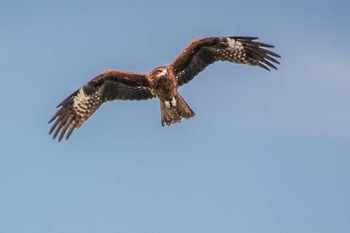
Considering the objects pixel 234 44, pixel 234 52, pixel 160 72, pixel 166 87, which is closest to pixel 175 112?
pixel 166 87

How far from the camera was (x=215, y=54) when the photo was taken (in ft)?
49.0

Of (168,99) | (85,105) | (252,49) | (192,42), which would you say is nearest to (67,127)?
(85,105)

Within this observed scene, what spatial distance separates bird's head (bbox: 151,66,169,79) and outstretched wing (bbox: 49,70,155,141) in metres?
0.63

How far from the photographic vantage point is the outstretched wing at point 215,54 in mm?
14656

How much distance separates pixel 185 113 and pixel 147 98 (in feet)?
3.54

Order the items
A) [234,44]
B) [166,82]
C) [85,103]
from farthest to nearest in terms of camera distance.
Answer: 1. [85,103]
2. [234,44]
3. [166,82]

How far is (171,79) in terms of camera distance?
46.2 feet

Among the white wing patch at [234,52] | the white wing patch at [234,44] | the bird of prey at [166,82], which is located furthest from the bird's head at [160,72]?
the white wing patch at [234,44]

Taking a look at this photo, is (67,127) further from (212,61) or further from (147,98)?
(212,61)

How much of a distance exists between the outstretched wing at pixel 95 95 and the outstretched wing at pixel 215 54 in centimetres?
96

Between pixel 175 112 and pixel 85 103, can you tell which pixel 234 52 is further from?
pixel 85 103

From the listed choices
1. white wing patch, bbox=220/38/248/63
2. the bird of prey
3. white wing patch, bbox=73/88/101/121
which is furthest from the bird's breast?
white wing patch, bbox=73/88/101/121

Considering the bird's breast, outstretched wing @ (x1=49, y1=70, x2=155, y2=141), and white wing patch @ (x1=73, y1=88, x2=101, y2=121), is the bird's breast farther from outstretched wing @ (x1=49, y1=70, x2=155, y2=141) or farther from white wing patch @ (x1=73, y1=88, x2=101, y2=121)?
white wing patch @ (x1=73, y1=88, x2=101, y2=121)

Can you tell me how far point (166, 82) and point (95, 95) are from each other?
213 centimetres
